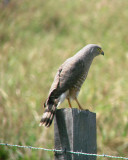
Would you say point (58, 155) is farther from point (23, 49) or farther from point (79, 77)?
point (23, 49)

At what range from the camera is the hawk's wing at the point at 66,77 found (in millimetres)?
2418

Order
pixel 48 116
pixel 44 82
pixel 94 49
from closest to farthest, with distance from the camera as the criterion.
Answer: pixel 48 116 < pixel 94 49 < pixel 44 82

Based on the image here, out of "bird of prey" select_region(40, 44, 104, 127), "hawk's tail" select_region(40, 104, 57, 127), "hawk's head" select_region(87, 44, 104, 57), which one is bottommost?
"hawk's tail" select_region(40, 104, 57, 127)

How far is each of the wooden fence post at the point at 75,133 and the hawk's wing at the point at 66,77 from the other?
0.47 meters

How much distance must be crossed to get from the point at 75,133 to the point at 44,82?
323 centimetres

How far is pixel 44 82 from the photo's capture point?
5.05m

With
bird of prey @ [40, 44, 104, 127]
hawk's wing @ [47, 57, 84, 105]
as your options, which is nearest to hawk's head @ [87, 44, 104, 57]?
bird of prey @ [40, 44, 104, 127]

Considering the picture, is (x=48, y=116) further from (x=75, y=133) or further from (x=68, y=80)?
(x=68, y=80)

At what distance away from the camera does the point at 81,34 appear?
8.43m

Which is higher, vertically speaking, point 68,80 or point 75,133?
point 68,80

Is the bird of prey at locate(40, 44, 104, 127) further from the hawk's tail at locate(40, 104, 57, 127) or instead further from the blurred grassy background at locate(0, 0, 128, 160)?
the blurred grassy background at locate(0, 0, 128, 160)

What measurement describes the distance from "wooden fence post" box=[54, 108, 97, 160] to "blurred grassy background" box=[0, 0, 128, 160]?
1902 mm

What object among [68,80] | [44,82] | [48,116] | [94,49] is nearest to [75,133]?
[48,116]

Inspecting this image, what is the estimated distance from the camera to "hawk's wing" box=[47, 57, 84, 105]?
7.93 feet
